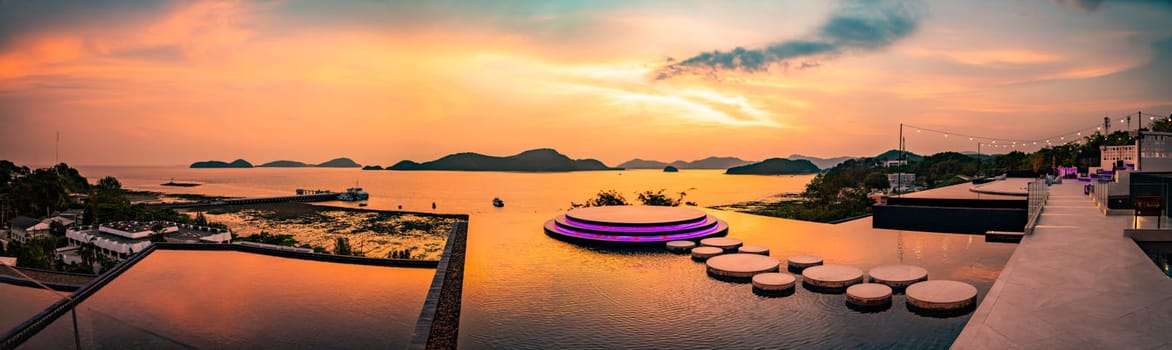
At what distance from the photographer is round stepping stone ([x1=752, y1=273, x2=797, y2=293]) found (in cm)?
1430

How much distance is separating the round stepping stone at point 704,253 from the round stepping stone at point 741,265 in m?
1.08

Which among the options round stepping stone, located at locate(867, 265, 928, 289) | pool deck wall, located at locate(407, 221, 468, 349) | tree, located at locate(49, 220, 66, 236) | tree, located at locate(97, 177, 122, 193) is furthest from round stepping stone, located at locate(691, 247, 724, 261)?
tree, located at locate(97, 177, 122, 193)

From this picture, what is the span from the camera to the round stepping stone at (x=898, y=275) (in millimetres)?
14250

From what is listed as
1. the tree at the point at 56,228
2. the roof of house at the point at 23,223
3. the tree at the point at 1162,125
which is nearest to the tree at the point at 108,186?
the roof of house at the point at 23,223

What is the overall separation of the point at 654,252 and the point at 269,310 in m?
12.9

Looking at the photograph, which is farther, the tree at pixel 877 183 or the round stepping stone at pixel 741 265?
the tree at pixel 877 183

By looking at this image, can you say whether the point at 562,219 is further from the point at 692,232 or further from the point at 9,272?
the point at 9,272

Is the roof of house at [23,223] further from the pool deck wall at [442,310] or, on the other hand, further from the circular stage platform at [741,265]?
the circular stage platform at [741,265]

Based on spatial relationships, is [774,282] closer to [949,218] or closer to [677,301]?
[677,301]

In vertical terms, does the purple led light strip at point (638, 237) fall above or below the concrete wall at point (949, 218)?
below

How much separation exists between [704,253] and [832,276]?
197 inches

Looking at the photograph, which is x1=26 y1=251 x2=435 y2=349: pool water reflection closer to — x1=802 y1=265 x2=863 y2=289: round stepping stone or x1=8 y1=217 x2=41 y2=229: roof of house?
x1=802 y1=265 x2=863 y2=289: round stepping stone

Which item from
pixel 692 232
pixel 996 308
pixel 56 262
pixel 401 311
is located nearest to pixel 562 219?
pixel 692 232

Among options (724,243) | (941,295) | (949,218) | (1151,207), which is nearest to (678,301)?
(941,295)
